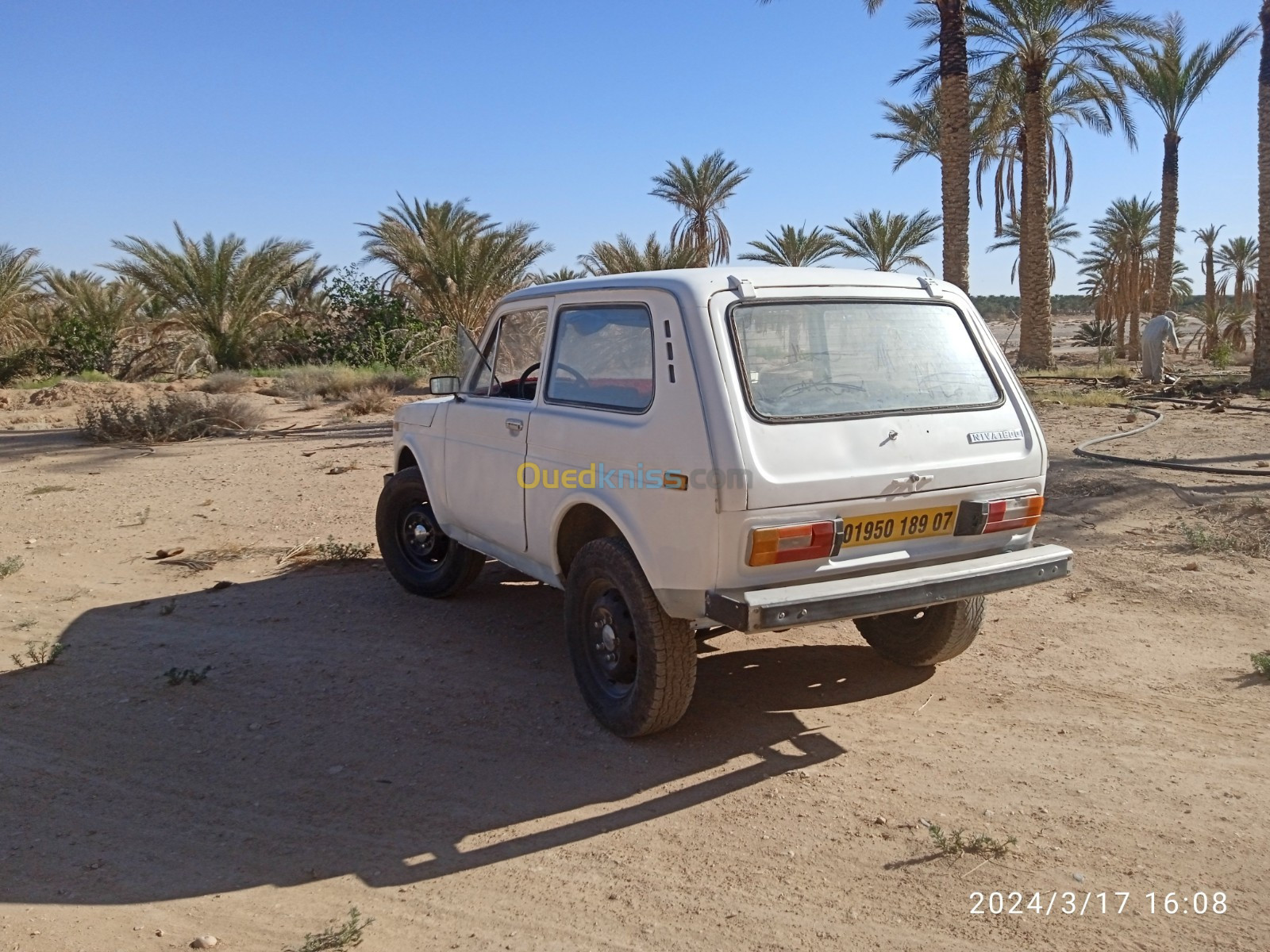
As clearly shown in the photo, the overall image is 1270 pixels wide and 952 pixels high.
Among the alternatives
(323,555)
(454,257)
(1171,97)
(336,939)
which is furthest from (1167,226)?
(336,939)

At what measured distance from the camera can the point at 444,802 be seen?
3941 mm

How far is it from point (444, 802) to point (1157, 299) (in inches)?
1146

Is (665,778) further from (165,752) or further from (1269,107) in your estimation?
(1269,107)

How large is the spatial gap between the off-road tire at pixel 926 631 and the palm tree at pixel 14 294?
2584 centimetres

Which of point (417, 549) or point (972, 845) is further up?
point (417, 549)

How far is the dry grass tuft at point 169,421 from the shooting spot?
1405 centimetres

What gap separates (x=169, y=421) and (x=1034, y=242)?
18.3 metres

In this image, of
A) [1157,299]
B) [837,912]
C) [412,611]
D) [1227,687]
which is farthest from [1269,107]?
[837,912]

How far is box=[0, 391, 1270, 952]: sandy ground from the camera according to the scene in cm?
319

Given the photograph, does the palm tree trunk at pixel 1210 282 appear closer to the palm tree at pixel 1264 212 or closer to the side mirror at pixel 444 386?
the palm tree at pixel 1264 212

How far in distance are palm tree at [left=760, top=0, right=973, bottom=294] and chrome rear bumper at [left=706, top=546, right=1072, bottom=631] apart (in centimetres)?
1500

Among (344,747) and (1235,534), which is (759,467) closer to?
(344,747)

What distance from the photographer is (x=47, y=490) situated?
10461 mm

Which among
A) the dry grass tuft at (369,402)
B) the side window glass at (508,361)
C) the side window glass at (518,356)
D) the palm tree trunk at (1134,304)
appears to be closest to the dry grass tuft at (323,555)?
the side window glass at (508,361)
